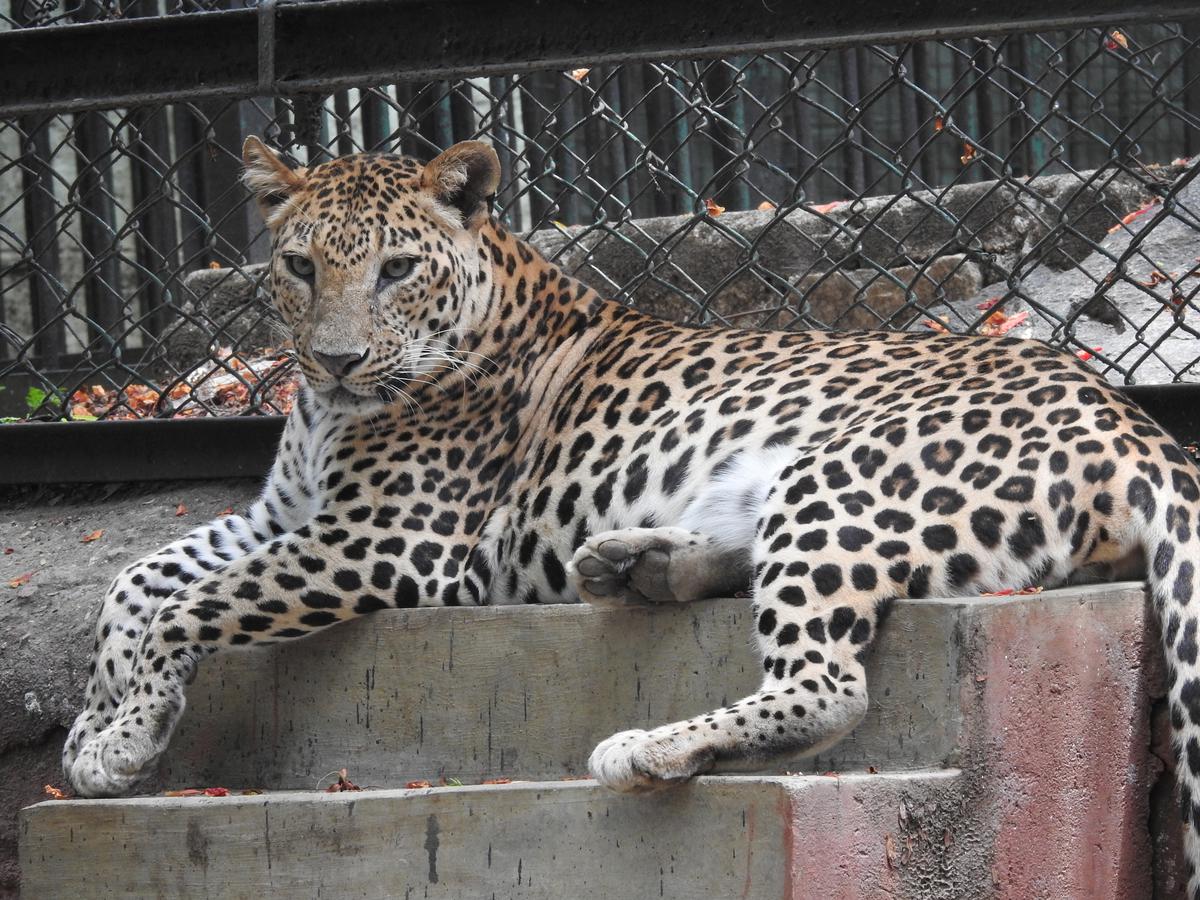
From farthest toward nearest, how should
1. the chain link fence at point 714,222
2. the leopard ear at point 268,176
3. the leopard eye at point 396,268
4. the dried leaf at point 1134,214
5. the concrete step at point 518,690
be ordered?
the dried leaf at point 1134,214 < the chain link fence at point 714,222 < the leopard ear at point 268,176 < the leopard eye at point 396,268 < the concrete step at point 518,690

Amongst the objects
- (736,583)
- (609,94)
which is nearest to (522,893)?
(736,583)

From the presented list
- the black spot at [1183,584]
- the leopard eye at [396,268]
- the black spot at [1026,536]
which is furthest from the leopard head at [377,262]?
the black spot at [1183,584]

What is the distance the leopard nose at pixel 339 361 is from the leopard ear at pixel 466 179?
0.66 meters

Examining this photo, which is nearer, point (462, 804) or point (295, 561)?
point (462, 804)

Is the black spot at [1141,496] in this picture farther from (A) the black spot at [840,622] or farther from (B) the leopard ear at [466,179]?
(B) the leopard ear at [466,179]

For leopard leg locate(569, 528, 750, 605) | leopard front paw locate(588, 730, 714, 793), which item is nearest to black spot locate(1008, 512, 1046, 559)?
leopard leg locate(569, 528, 750, 605)

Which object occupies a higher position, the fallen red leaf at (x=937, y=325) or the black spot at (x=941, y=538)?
the fallen red leaf at (x=937, y=325)

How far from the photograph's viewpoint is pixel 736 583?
4449 mm

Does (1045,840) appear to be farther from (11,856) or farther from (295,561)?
(11,856)

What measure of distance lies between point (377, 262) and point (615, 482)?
1010 mm

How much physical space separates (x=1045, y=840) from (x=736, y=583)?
1088 millimetres

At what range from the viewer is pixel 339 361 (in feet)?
16.2

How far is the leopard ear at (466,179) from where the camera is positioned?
5211 mm

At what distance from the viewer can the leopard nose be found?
4.94 metres
